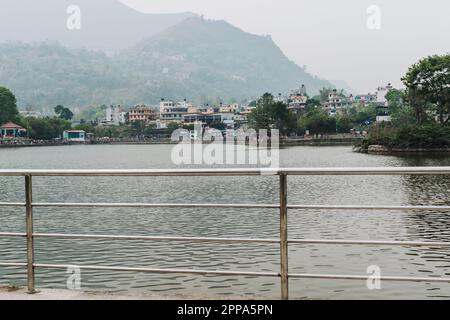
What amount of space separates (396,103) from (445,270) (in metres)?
131

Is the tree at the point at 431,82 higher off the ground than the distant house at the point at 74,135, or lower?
higher

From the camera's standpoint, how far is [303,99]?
19150 centimetres

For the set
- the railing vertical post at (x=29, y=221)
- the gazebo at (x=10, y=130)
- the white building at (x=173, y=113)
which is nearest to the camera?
the railing vertical post at (x=29, y=221)

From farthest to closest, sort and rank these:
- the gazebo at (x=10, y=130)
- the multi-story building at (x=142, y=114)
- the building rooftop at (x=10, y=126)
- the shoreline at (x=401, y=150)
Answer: the multi-story building at (x=142, y=114) → the gazebo at (x=10, y=130) → the building rooftop at (x=10, y=126) → the shoreline at (x=401, y=150)

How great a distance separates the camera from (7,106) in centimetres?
14388

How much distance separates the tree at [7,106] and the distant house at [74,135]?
56.2ft

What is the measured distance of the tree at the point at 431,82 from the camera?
73.3 m

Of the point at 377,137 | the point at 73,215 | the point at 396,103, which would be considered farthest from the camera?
the point at 396,103

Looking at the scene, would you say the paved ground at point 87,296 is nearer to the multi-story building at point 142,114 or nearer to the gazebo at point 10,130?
the gazebo at point 10,130

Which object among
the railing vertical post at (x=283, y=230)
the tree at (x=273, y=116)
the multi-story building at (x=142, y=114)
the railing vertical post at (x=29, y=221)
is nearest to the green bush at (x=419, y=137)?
the tree at (x=273, y=116)

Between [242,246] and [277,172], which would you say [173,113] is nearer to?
[242,246]

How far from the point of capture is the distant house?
163250 millimetres
